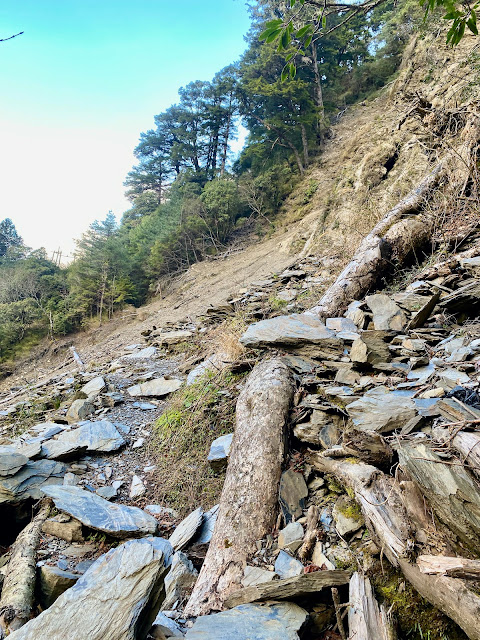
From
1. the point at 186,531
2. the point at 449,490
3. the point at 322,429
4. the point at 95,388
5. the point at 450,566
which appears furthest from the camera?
the point at 95,388

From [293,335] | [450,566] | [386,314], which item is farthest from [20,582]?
[386,314]

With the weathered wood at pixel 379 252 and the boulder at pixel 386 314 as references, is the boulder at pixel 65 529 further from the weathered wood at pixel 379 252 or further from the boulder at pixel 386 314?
the weathered wood at pixel 379 252

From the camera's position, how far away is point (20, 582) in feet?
6.68

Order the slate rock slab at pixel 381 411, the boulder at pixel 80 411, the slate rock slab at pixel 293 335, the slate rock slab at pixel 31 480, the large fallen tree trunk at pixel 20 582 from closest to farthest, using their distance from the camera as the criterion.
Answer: the large fallen tree trunk at pixel 20 582 < the slate rock slab at pixel 381 411 < the slate rock slab at pixel 31 480 < the slate rock slab at pixel 293 335 < the boulder at pixel 80 411

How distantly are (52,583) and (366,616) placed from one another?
1975 mm

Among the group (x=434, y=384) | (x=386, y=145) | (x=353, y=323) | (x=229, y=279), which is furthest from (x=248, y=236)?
(x=434, y=384)

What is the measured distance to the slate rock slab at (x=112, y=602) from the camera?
1268mm

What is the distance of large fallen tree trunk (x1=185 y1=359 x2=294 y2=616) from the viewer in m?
1.83

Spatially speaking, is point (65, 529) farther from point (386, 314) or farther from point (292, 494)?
point (386, 314)

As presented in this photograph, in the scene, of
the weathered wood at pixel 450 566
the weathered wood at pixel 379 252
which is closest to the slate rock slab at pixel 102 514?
the weathered wood at pixel 450 566

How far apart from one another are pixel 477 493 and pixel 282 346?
7.64 ft

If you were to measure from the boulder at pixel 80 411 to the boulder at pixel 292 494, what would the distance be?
12.0 ft

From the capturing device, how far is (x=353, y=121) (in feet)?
Result: 58.3

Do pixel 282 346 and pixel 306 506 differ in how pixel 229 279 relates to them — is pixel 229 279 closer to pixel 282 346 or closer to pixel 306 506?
pixel 282 346
